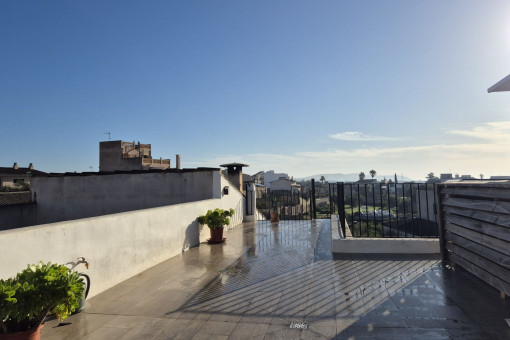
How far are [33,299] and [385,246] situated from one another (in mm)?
6257

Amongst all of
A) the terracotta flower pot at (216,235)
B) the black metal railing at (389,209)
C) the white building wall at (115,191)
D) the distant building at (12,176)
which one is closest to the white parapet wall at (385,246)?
the black metal railing at (389,209)

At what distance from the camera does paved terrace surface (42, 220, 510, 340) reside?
128 inches

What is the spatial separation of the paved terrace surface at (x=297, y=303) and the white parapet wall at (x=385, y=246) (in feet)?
1.11

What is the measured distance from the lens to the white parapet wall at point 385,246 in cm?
625

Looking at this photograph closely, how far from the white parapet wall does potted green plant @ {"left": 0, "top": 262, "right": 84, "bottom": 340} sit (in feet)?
17.6

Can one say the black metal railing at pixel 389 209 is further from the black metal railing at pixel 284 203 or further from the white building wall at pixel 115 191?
the white building wall at pixel 115 191

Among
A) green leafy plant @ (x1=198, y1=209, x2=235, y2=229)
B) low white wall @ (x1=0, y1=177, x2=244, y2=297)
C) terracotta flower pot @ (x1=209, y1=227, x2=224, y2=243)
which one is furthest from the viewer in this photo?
terracotta flower pot @ (x1=209, y1=227, x2=224, y2=243)

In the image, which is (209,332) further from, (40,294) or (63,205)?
(63,205)

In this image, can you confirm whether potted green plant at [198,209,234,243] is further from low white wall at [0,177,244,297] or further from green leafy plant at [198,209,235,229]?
low white wall at [0,177,244,297]

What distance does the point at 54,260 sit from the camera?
12.7 feet

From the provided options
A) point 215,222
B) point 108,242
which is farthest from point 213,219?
point 108,242

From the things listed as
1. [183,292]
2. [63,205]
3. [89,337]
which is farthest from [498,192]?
[63,205]

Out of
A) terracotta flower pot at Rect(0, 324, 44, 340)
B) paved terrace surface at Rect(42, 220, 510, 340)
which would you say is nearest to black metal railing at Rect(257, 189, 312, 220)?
paved terrace surface at Rect(42, 220, 510, 340)

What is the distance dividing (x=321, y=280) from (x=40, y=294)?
12.9 feet
